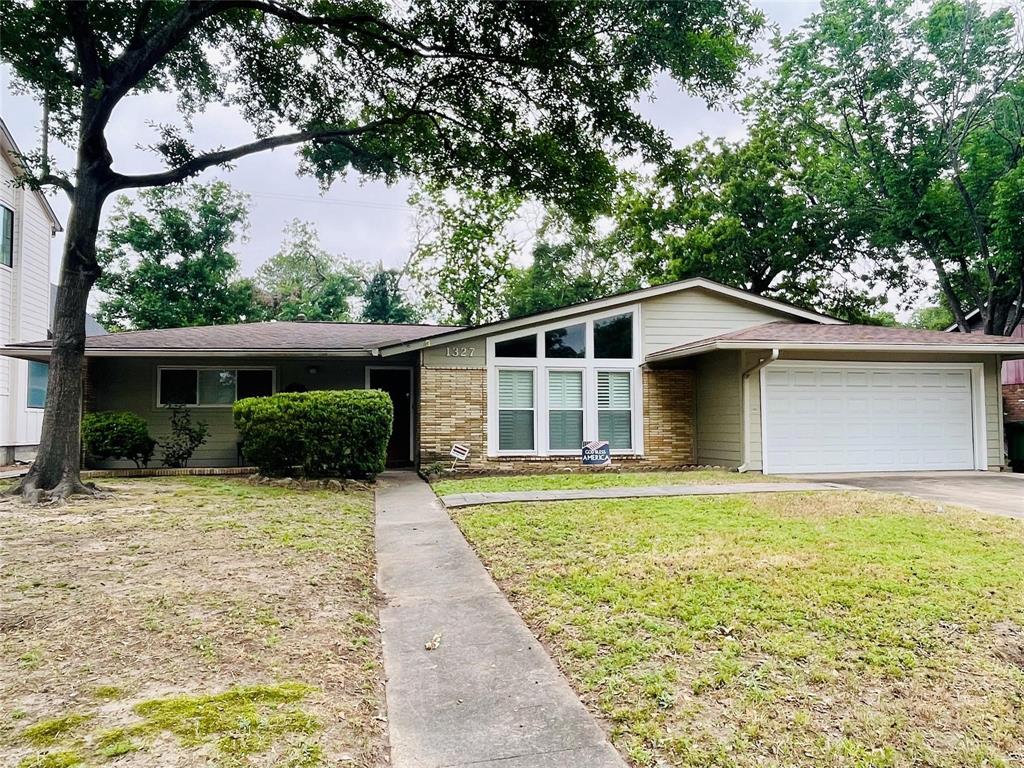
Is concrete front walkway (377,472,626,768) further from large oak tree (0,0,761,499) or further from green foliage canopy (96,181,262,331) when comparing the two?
green foliage canopy (96,181,262,331)

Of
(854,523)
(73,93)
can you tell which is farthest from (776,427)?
(73,93)

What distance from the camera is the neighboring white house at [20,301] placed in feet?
51.4

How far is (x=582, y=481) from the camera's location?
1034 cm

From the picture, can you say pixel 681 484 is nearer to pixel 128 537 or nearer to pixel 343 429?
pixel 343 429

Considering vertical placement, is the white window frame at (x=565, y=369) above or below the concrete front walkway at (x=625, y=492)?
above

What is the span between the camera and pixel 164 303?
25922 millimetres

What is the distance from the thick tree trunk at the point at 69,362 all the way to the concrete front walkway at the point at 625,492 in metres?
5.27

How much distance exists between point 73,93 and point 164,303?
16444 mm

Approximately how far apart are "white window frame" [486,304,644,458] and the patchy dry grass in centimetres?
614

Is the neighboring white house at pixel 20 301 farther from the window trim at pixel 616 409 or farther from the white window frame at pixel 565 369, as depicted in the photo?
the window trim at pixel 616 409

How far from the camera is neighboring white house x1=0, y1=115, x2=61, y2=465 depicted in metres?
15.7

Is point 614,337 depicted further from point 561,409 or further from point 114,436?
point 114,436

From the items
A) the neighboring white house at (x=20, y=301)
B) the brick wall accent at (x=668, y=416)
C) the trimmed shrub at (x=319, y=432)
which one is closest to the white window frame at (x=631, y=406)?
the brick wall accent at (x=668, y=416)

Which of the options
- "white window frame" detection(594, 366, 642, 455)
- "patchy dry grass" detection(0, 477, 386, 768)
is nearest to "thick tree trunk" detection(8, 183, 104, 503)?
"patchy dry grass" detection(0, 477, 386, 768)
